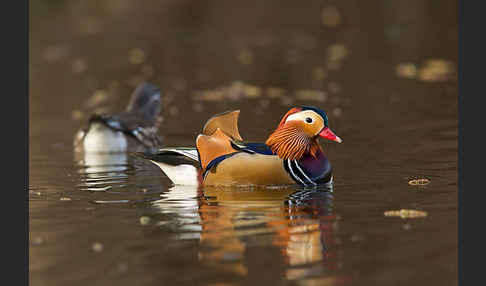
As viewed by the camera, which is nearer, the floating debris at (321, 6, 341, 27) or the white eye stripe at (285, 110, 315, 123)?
the white eye stripe at (285, 110, 315, 123)

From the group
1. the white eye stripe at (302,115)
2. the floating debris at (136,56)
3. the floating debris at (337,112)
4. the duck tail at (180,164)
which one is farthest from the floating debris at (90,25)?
the white eye stripe at (302,115)

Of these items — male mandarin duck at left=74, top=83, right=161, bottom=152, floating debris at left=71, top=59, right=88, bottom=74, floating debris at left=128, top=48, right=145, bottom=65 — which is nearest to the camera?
male mandarin duck at left=74, top=83, right=161, bottom=152

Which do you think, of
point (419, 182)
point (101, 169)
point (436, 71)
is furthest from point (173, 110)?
point (419, 182)

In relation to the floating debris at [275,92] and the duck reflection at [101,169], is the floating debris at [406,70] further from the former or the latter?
the duck reflection at [101,169]

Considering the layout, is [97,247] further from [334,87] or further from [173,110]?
[334,87]

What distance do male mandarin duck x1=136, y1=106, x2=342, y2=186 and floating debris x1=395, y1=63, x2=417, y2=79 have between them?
9682 millimetres

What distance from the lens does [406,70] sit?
814 inches

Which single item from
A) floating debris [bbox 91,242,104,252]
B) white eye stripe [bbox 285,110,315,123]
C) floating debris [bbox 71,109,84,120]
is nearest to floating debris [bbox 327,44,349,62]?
floating debris [bbox 71,109,84,120]

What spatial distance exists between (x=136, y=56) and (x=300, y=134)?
14742 millimetres

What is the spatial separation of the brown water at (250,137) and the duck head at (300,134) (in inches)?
20.6

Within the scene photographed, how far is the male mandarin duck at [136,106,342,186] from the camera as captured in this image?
→ 34.3 feet

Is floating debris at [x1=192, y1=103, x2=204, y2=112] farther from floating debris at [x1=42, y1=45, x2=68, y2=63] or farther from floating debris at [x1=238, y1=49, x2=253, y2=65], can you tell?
floating debris at [x1=42, y1=45, x2=68, y2=63]

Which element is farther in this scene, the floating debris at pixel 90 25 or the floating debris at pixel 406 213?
the floating debris at pixel 90 25

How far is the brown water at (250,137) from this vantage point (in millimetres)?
7516
